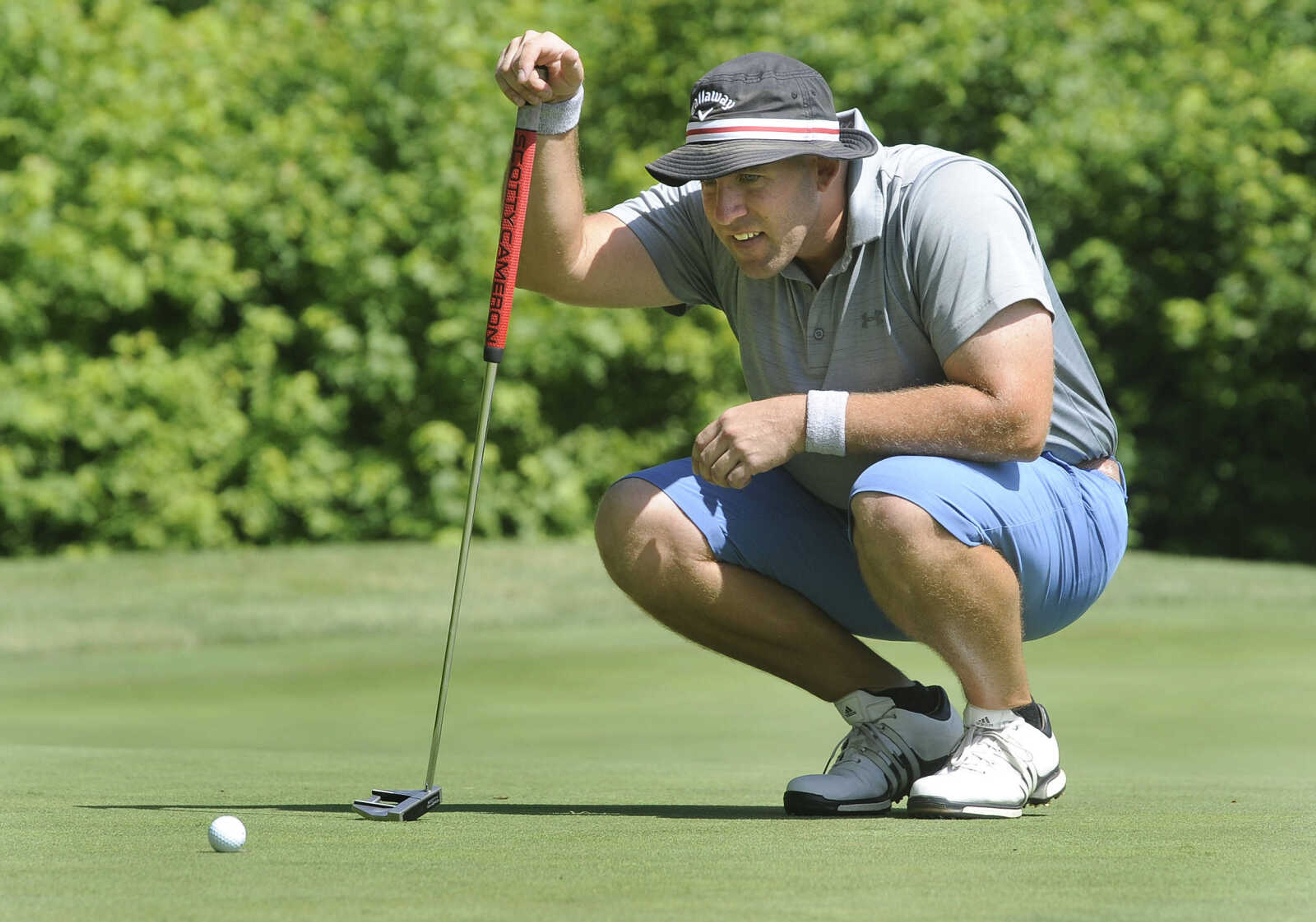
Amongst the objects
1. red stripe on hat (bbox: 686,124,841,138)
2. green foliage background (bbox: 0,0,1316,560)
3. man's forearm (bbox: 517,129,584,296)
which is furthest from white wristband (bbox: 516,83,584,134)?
green foliage background (bbox: 0,0,1316,560)

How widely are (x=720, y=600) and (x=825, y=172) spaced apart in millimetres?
732

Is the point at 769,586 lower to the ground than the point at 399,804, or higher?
higher

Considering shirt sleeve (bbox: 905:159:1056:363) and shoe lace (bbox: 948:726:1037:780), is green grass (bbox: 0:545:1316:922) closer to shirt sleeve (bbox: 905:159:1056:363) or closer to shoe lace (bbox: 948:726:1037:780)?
shoe lace (bbox: 948:726:1037:780)

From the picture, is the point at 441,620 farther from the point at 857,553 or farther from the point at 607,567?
the point at 857,553

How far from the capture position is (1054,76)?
9672 millimetres

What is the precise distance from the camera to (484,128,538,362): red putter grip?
113 inches

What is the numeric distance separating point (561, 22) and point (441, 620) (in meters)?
4.41

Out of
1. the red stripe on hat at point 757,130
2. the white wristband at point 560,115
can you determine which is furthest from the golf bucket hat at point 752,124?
the white wristband at point 560,115

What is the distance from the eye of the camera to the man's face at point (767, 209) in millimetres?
2762

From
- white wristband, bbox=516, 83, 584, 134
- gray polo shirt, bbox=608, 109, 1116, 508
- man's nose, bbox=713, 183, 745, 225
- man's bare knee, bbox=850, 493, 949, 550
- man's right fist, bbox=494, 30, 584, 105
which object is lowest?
man's bare knee, bbox=850, 493, 949, 550

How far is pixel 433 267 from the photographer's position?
9016mm

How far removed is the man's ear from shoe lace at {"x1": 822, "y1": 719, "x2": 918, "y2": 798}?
0.88 metres

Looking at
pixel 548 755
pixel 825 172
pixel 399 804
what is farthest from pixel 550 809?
pixel 548 755

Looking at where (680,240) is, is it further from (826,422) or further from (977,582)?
(977,582)
